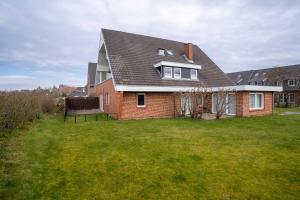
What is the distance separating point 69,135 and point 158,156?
5237mm

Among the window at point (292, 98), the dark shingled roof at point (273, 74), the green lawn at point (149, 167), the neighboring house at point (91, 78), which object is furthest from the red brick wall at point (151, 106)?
the dark shingled roof at point (273, 74)

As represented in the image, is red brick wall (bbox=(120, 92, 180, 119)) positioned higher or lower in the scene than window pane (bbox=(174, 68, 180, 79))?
lower

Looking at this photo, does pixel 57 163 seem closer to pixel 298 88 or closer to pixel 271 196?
pixel 271 196

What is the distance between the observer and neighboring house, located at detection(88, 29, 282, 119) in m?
16.4

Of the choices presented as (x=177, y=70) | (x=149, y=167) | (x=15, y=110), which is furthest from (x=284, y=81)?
(x=15, y=110)

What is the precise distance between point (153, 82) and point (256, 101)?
9348 millimetres

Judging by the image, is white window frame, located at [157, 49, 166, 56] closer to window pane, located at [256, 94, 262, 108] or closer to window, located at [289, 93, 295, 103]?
window pane, located at [256, 94, 262, 108]

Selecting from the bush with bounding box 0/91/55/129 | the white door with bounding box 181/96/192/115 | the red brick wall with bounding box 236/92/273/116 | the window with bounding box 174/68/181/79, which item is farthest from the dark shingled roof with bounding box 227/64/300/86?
the bush with bounding box 0/91/55/129

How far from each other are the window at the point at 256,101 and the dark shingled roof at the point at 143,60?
3.90 meters

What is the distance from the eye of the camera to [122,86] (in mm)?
15461

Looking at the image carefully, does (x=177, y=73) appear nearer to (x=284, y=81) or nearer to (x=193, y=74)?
(x=193, y=74)

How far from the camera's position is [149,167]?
6.34m

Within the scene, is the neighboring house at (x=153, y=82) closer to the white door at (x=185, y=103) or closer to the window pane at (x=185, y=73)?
the window pane at (x=185, y=73)

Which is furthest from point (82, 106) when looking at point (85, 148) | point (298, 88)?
point (298, 88)
